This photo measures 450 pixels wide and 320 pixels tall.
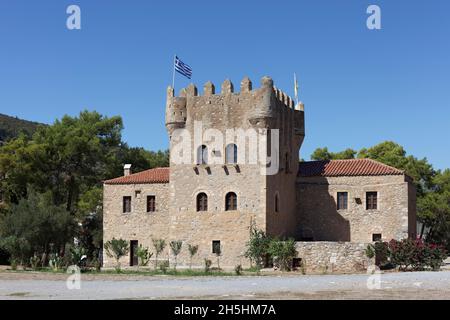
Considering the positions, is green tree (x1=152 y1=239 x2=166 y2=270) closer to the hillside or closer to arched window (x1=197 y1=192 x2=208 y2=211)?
arched window (x1=197 y1=192 x2=208 y2=211)

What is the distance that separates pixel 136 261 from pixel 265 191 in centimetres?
984

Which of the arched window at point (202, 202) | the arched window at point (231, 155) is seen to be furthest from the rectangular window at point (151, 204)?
the arched window at point (231, 155)

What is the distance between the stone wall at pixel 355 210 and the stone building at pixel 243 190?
0.19ft

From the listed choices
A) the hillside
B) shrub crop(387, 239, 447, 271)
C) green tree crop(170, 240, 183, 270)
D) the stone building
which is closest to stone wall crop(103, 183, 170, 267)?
the stone building

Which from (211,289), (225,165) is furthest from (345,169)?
(211,289)

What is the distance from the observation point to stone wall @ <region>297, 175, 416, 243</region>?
3612cm

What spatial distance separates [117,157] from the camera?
5241cm

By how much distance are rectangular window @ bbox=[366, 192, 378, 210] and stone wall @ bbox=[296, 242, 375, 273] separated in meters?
6.07

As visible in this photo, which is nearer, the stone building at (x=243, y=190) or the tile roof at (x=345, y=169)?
the stone building at (x=243, y=190)

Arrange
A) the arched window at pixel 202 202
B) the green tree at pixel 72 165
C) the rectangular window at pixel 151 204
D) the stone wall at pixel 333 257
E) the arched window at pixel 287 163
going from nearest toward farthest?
1. the stone wall at pixel 333 257
2. the arched window at pixel 202 202
3. the arched window at pixel 287 163
4. the rectangular window at pixel 151 204
5. the green tree at pixel 72 165

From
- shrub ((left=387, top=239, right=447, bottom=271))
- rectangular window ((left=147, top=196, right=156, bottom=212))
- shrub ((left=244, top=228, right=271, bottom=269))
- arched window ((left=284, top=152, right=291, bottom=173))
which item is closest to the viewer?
shrub ((left=387, top=239, right=447, bottom=271))

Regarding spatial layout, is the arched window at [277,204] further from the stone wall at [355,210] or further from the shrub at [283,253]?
the shrub at [283,253]

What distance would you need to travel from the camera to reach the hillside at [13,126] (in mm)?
83500
